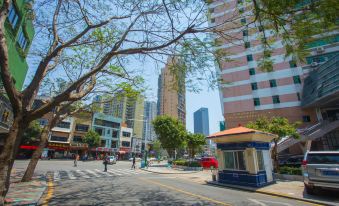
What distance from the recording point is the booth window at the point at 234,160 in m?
13.1

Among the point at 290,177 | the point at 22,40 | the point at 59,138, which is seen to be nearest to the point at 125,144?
the point at 59,138

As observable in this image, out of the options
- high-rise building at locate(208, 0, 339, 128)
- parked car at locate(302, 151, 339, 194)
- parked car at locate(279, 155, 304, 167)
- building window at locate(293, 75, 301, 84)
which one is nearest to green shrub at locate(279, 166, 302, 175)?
parked car at locate(302, 151, 339, 194)

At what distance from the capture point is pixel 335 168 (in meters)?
8.30

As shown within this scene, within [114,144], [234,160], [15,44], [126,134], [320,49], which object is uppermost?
[320,49]

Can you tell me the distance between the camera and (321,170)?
28.3ft

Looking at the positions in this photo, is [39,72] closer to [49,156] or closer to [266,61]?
[266,61]

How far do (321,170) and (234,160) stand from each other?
5.40m

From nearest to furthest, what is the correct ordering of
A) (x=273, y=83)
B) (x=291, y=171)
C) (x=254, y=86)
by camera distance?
(x=291, y=171) < (x=273, y=83) < (x=254, y=86)

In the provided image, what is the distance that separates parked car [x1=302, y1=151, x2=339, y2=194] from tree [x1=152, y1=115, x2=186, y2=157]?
25.2m

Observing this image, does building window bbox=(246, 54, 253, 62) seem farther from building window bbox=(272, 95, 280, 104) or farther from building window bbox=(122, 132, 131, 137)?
building window bbox=(122, 132, 131, 137)

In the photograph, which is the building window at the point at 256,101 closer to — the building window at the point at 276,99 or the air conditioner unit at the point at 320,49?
the building window at the point at 276,99

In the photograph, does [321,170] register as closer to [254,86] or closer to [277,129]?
[277,129]

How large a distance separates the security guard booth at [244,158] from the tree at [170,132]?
19.7 meters

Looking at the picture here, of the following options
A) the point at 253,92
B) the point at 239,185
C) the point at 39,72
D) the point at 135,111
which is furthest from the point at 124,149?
the point at 39,72
